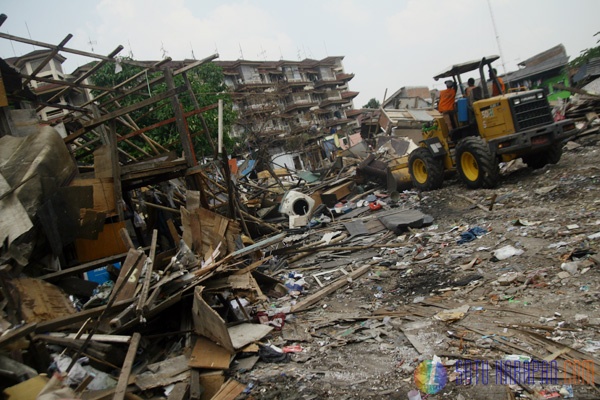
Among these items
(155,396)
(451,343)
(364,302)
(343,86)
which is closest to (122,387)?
(155,396)

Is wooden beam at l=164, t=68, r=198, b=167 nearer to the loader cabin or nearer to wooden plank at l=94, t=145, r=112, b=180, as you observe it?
wooden plank at l=94, t=145, r=112, b=180

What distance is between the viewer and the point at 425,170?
37.2 ft

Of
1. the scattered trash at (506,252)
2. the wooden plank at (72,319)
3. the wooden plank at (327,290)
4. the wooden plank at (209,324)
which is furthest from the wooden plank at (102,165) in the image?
the scattered trash at (506,252)

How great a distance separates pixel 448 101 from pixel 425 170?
218 cm

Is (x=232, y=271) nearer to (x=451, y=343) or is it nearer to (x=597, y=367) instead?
(x=451, y=343)

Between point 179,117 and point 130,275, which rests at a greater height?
point 179,117

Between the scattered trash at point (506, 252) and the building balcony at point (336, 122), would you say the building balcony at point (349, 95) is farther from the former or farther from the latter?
the scattered trash at point (506, 252)

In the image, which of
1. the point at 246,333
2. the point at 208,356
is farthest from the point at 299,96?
the point at 208,356

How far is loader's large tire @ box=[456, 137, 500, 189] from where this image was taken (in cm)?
867

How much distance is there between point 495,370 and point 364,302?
234cm

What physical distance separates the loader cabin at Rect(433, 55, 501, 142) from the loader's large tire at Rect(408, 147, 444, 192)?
88 cm

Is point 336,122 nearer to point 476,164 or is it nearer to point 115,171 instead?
point 476,164

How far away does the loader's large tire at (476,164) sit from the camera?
8.67m

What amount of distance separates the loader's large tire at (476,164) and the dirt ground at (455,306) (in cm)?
125
